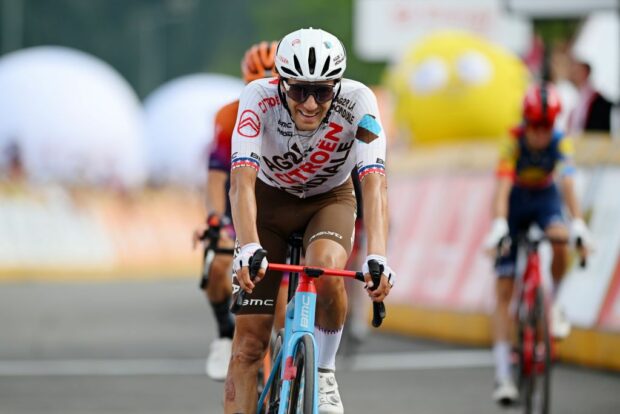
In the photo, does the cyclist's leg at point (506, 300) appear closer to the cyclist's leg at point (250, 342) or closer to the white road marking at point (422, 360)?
the white road marking at point (422, 360)

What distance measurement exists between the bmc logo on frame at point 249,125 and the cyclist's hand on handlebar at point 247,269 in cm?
62

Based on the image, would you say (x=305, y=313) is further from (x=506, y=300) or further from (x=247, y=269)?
(x=506, y=300)

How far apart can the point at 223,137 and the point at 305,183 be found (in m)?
1.76

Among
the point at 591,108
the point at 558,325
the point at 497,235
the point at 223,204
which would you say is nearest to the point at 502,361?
the point at 558,325

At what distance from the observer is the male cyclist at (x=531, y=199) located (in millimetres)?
9688

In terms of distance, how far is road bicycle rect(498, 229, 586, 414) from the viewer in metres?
9.31

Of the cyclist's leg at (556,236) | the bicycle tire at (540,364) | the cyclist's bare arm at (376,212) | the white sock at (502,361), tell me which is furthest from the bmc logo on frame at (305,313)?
the cyclist's leg at (556,236)

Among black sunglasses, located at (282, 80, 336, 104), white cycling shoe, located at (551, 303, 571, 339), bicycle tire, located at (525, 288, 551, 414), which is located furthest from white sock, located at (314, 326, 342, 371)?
white cycling shoe, located at (551, 303, 571, 339)

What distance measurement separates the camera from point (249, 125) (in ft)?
21.7

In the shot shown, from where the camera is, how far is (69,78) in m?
39.4

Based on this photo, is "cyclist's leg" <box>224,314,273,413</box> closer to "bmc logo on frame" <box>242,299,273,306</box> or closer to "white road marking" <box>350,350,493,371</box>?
"bmc logo on frame" <box>242,299,273,306</box>

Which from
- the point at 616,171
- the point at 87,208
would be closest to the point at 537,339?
the point at 616,171

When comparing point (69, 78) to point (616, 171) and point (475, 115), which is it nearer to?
point (475, 115)

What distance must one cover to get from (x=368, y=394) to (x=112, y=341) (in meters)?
4.98
